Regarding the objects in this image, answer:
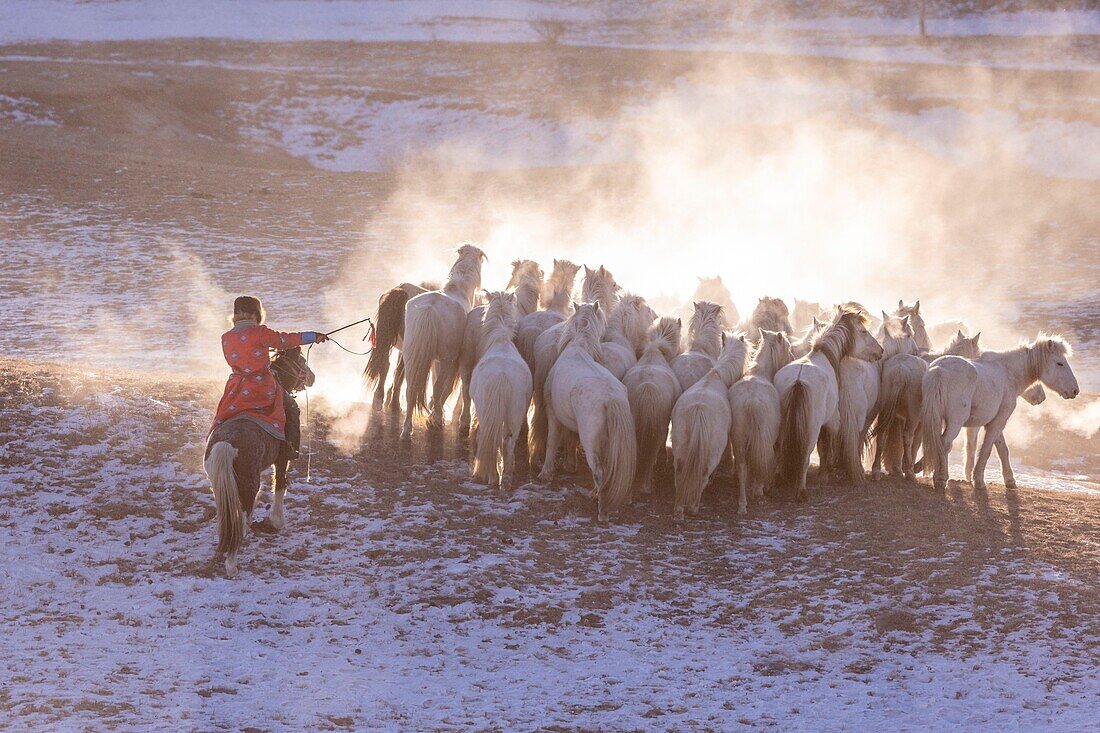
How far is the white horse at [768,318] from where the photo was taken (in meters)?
12.6

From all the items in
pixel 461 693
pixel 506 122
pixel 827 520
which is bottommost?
pixel 461 693

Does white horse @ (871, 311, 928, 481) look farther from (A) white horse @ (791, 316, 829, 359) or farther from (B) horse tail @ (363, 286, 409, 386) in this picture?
(B) horse tail @ (363, 286, 409, 386)

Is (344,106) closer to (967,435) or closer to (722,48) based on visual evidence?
(722,48)

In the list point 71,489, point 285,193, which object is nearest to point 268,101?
point 285,193

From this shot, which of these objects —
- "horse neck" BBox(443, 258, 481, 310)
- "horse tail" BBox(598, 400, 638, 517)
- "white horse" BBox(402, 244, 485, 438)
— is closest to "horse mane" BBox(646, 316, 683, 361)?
"horse tail" BBox(598, 400, 638, 517)

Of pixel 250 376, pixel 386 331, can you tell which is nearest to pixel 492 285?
pixel 386 331

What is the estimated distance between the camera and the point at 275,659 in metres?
7.20

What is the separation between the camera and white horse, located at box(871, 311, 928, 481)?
1138 centimetres

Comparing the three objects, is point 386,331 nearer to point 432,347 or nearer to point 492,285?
point 432,347

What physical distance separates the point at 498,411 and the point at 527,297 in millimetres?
3036

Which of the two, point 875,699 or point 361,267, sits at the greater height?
point 361,267

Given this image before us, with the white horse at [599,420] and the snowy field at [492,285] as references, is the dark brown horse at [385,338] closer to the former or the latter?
the snowy field at [492,285]

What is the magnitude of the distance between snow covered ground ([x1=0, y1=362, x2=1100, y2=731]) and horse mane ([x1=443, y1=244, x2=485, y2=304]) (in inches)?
106

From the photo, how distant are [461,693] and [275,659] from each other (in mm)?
1249
